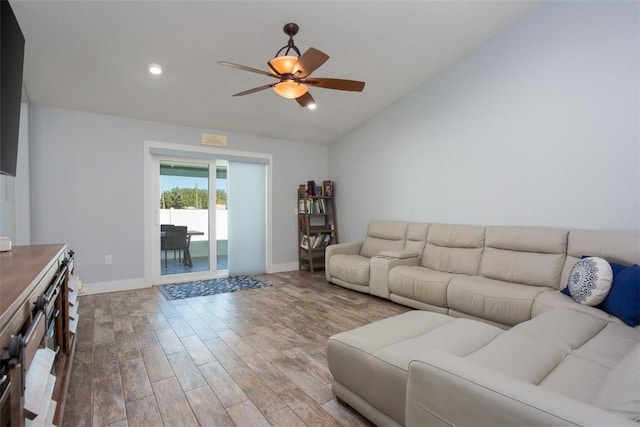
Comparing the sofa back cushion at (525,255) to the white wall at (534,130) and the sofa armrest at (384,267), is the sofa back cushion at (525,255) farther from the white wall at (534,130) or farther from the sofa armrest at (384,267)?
the sofa armrest at (384,267)

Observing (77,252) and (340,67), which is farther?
(77,252)

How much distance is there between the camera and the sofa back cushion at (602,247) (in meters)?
2.25

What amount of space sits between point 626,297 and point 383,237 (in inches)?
106

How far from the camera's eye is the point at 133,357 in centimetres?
226

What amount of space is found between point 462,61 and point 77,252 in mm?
5215

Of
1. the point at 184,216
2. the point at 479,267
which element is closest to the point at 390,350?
the point at 479,267

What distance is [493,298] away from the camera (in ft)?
8.53

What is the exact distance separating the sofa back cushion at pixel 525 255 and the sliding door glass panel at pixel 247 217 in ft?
11.1

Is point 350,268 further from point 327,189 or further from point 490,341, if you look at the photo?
point 490,341

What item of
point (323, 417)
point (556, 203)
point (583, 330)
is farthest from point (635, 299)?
point (323, 417)

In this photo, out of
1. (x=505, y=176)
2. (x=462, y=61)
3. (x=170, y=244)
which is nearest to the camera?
(x=505, y=176)

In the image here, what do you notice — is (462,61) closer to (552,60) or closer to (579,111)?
(552,60)

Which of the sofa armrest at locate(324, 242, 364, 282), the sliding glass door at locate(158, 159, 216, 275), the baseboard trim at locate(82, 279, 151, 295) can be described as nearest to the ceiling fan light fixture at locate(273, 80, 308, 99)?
the sofa armrest at locate(324, 242, 364, 282)

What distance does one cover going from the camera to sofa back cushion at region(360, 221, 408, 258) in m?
4.21
